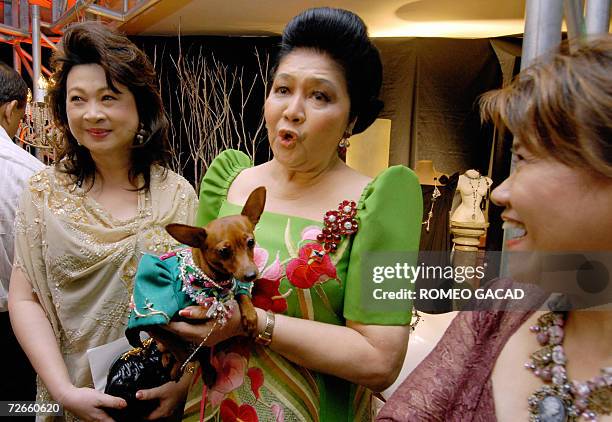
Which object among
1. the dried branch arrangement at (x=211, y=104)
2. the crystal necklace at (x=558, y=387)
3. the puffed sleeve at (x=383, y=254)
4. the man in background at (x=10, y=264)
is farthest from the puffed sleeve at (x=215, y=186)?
the dried branch arrangement at (x=211, y=104)

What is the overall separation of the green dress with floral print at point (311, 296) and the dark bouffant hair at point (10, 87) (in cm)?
183

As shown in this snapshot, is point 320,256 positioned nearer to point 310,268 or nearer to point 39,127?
point 310,268

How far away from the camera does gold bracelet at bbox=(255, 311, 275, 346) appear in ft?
3.03

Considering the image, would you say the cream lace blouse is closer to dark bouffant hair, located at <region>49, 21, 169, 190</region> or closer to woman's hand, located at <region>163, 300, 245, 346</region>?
dark bouffant hair, located at <region>49, 21, 169, 190</region>

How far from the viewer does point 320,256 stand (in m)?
0.97

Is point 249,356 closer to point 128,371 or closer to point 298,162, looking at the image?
point 128,371

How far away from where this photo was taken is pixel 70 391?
1236 millimetres

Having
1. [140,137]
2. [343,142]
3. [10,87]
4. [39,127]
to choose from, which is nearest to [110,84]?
[140,137]

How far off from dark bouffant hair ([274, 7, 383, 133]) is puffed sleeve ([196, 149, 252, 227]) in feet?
1.00

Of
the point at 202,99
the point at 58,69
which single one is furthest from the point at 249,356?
the point at 202,99

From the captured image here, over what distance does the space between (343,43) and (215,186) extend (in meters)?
0.46

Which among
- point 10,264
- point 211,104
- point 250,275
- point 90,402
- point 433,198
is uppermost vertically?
point 211,104

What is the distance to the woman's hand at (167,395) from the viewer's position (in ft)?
3.57

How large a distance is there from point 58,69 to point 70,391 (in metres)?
0.88
